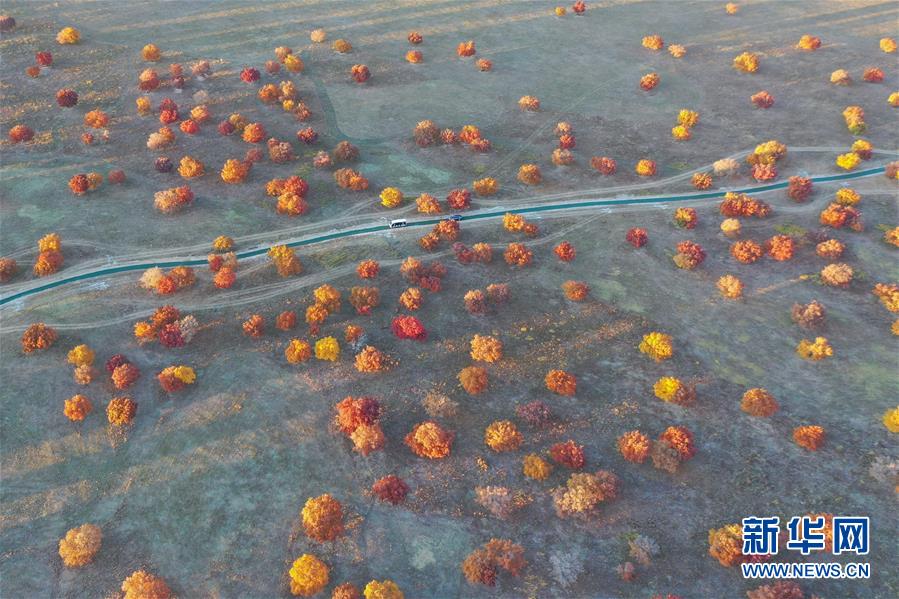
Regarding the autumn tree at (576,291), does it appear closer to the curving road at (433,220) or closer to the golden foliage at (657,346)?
the golden foliage at (657,346)

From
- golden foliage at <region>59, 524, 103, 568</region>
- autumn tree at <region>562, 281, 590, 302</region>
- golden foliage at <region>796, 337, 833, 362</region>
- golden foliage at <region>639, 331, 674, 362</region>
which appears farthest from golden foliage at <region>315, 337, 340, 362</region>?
golden foliage at <region>796, 337, 833, 362</region>

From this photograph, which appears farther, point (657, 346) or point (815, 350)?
point (657, 346)

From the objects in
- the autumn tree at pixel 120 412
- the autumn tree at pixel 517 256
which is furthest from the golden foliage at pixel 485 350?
the autumn tree at pixel 120 412

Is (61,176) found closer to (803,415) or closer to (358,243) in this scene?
(358,243)

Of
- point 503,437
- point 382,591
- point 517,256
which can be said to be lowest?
point 382,591

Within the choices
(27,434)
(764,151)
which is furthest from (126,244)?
(764,151)

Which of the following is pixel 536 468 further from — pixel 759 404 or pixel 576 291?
pixel 576 291

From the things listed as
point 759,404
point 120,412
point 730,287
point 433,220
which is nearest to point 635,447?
point 759,404

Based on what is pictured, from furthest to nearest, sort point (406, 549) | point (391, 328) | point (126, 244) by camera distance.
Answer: point (126, 244) → point (391, 328) → point (406, 549)
